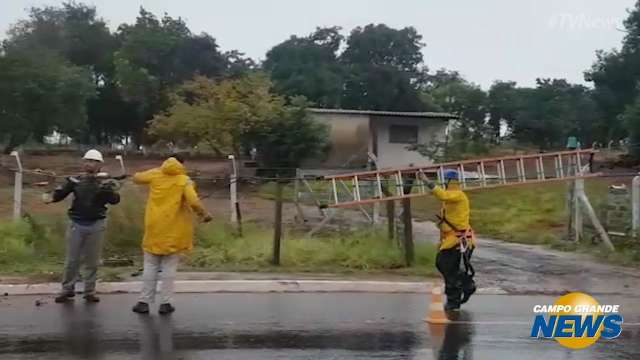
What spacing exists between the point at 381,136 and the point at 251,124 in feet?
27.7

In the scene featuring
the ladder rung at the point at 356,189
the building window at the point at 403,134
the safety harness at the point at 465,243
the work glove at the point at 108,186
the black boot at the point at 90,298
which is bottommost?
the black boot at the point at 90,298

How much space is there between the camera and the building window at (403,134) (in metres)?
39.2

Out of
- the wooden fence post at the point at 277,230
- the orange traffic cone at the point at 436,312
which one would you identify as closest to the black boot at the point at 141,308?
the orange traffic cone at the point at 436,312

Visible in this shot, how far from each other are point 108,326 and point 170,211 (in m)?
1.44

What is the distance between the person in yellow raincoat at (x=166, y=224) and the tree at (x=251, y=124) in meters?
24.0

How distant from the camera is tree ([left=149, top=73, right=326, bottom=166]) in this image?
109 feet

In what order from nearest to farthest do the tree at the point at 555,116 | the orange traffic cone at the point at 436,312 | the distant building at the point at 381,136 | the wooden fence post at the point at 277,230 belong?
1. the orange traffic cone at the point at 436,312
2. the wooden fence post at the point at 277,230
3. the distant building at the point at 381,136
4. the tree at the point at 555,116

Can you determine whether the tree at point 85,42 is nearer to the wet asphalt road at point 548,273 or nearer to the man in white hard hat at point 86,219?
the wet asphalt road at point 548,273

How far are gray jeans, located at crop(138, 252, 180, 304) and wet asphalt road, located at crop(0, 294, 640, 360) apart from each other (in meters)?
0.25

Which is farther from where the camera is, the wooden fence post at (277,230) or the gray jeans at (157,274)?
the wooden fence post at (277,230)

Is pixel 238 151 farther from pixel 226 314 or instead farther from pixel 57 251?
pixel 226 314

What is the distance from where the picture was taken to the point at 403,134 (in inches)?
1553

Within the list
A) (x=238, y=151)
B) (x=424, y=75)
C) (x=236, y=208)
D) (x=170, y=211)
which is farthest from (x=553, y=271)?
(x=424, y=75)

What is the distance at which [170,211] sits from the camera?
28.9 feet
